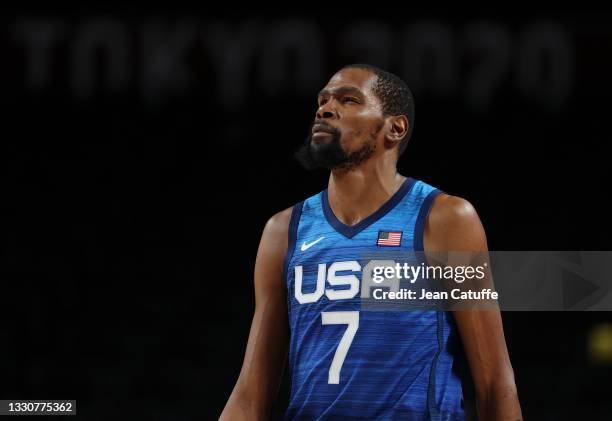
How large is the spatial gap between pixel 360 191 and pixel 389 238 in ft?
0.87

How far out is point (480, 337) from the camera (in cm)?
317

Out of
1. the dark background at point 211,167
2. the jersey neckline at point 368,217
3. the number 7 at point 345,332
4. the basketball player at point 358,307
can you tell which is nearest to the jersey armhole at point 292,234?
the basketball player at point 358,307

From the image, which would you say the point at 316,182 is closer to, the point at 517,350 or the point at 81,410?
the point at 517,350

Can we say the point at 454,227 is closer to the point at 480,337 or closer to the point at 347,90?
the point at 480,337

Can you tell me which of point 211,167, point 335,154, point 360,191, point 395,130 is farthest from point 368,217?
point 211,167

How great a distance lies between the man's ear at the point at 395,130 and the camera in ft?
11.6

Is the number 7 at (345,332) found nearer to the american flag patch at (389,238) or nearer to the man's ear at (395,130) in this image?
the american flag patch at (389,238)

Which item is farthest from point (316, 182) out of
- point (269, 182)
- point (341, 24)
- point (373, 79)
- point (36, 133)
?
point (373, 79)

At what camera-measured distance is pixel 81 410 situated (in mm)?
8836

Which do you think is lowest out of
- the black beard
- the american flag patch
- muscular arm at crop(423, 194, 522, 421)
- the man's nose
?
muscular arm at crop(423, 194, 522, 421)

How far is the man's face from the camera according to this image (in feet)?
11.3

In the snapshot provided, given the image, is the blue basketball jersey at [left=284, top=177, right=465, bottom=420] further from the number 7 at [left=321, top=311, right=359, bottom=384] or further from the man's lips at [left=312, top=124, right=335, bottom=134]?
the man's lips at [left=312, top=124, right=335, bottom=134]

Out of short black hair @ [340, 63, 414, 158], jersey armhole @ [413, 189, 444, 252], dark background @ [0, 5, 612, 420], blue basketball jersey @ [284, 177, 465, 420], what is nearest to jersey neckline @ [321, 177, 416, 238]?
blue basketball jersey @ [284, 177, 465, 420]

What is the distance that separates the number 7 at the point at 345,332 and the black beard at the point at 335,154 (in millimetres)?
533
